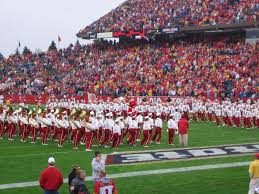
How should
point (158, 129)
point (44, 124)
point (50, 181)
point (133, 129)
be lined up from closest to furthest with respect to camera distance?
point (50, 181), point (133, 129), point (158, 129), point (44, 124)

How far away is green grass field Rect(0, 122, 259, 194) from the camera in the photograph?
13.4 m

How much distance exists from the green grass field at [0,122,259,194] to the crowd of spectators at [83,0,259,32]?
20780mm

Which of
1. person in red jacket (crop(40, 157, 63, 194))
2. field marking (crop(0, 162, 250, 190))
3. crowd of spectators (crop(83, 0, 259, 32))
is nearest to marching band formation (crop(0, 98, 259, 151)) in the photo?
field marking (crop(0, 162, 250, 190))

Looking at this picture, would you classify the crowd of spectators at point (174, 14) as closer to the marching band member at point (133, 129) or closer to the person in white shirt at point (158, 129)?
the person in white shirt at point (158, 129)

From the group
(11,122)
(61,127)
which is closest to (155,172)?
(61,127)

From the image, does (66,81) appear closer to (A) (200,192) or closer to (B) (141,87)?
(B) (141,87)

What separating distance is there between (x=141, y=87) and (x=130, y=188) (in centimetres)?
2853

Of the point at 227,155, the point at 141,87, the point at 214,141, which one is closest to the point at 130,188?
the point at 227,155

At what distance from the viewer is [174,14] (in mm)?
48281

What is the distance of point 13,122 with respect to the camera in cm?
2417

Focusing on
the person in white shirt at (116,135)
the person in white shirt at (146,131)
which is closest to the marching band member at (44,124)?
the person in white shirt at (116,135)

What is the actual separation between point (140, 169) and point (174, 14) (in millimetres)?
33838

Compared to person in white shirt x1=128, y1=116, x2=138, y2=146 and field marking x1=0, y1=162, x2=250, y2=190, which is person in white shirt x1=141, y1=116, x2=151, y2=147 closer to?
person in white shirt x1=128, y1=116, x2=138, y2=146

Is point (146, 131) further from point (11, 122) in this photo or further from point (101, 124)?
point (11, 122)
